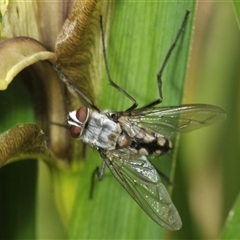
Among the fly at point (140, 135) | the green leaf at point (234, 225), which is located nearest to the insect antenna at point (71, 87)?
the fly at point (140, 135)

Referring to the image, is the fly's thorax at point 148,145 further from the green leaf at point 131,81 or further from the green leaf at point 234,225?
the green leaf at point 234,225

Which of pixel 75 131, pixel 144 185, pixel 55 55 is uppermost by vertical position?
pixel 55 55

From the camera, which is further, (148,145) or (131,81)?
(148,145)

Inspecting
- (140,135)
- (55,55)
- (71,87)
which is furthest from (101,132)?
(55,55)

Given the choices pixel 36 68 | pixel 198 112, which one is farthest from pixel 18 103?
pixel 198 112

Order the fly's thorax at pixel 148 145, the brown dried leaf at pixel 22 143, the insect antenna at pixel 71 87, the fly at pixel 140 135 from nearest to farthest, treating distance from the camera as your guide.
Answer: the brown dried leaf at pixel 22 143 < the insect antenna at pixel 71 87 < the fly at pixel 140 135 < the fly's thorax at pixel 148 145

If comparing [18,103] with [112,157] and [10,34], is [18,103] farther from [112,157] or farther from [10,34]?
[112,157]

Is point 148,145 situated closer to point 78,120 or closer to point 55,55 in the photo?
point 78,120
